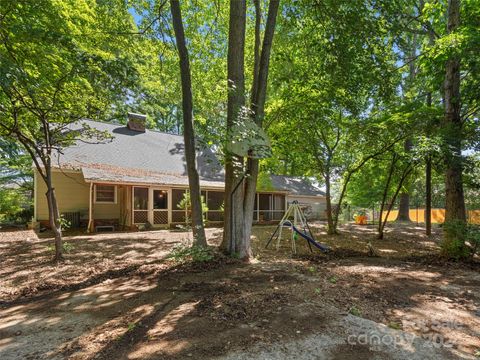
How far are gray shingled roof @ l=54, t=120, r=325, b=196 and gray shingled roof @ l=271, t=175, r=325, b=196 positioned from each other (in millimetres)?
3027

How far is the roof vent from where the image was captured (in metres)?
18.1

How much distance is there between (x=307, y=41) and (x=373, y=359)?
8286mm

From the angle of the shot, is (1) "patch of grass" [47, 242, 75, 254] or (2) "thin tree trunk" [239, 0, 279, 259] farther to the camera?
(1) "patch of grass" [47, 242, 75, 254]

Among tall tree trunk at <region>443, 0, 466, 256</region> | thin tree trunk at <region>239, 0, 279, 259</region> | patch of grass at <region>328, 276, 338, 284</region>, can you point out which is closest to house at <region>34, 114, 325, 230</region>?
thin tree trunk at <region>239, 0, 279, 259</region>

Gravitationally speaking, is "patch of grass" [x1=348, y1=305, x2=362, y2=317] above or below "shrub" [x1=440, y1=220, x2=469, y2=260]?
below

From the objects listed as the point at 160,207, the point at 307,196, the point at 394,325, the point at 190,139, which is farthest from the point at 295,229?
the point at 307,196

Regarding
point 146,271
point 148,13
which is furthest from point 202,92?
point 146,271

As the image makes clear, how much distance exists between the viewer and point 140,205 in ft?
49.1

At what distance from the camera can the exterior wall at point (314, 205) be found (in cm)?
2438

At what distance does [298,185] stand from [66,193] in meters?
17.9

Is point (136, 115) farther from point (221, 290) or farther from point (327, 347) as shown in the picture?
point (327, 347)

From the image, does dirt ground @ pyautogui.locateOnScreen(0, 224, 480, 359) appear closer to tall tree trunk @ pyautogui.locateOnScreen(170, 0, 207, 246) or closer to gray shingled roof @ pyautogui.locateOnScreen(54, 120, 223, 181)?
tall tree trunk @ pyautogui.locateOnScreen(170, 0, 207, 246)

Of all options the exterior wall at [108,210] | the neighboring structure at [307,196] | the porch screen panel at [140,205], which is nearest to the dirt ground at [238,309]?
the exterior wall at [108,210]

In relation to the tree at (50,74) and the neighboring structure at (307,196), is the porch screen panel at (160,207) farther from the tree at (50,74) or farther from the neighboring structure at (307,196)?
the neighboring structure at (307,196)
